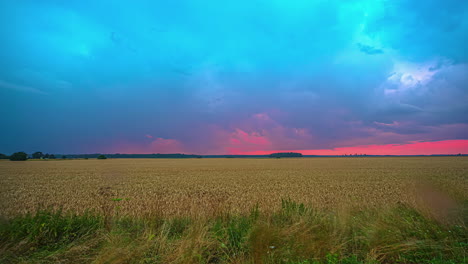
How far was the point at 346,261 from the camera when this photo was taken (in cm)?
463

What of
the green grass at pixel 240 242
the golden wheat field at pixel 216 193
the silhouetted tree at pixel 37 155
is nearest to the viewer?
the green grass at pixel 240 242

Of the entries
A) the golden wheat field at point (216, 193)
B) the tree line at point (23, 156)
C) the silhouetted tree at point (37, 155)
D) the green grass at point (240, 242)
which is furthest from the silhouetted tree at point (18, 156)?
the green grass at point (240, 242)

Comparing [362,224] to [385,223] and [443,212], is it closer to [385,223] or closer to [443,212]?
[385,223]

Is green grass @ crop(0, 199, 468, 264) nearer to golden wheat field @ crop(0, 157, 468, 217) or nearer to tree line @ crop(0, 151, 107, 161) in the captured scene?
golden wheat field @ crop(0, 157, 468, 217)

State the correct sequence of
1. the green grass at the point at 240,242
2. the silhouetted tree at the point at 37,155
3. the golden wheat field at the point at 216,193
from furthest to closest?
1. the silhouetted tree at the point at 37,155
2. the golden wheat field at the point at 216,193
3. the green grass at the point at 240,242

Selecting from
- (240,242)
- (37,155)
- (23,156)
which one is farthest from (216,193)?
(37,155)

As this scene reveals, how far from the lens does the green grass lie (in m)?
4.77

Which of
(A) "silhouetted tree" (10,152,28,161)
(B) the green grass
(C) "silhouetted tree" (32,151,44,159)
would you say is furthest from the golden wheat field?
(C) "silhouetted tree" (32,151,44,159)

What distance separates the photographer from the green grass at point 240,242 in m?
4.77

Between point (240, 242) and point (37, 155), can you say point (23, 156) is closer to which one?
point (37, 155)

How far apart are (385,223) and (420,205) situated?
2.34 m

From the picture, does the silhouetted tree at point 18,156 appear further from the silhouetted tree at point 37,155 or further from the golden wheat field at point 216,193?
the golden wheat field at point 216,193

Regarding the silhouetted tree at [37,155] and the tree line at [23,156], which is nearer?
the tree line at [23,156]

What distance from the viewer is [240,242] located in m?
5.30
